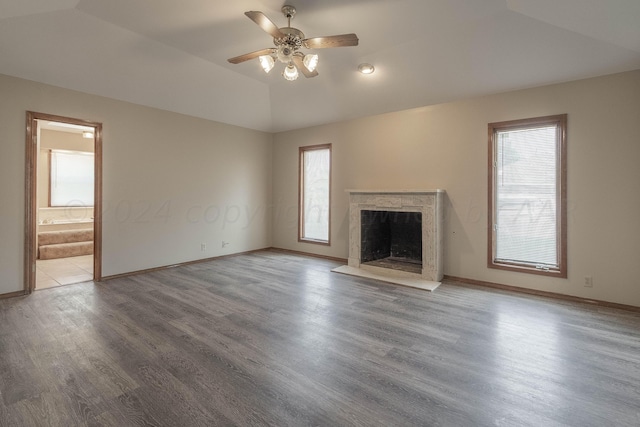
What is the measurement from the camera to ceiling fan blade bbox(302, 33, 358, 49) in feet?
9.02

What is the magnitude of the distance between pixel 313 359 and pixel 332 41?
9.05ft

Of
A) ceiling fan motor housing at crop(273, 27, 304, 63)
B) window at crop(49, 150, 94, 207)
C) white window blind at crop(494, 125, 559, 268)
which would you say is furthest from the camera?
window at crop(49, 150, 94, 207)

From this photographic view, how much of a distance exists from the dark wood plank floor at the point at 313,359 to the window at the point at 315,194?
97.5 inches

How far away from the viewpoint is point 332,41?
9.32 feet

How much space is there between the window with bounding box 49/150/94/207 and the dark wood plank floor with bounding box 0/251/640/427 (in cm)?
444

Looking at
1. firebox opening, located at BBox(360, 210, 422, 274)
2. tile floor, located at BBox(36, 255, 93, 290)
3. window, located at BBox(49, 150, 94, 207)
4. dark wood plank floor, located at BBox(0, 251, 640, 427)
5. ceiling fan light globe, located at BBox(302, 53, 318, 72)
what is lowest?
dark wood plank floor, located at BBox(0, 251, 640, 427)

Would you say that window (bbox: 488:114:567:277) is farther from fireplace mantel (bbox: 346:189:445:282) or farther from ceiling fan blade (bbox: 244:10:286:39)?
ceiling fan blade (bbox: 244:10:286:39)

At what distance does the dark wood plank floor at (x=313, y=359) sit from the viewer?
5.80 ft

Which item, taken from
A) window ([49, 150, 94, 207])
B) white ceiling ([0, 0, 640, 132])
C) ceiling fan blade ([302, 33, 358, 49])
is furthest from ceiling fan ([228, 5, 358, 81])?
window ([49, 150, 94, 207])

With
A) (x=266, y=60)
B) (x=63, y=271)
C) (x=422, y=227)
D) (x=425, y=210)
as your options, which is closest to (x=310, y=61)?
(x=266, y=60)

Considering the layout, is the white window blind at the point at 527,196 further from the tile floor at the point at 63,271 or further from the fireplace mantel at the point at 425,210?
the tile floor at the point at 63,271

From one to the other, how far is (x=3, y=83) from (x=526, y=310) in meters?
6.59

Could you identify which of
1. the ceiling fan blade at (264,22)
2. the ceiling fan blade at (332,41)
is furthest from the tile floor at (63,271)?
the ceiling fan blade at (332,41)

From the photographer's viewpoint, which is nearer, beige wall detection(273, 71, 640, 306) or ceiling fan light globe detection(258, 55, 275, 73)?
ceiling fan light globe detection(258, 55, 275, 73)
